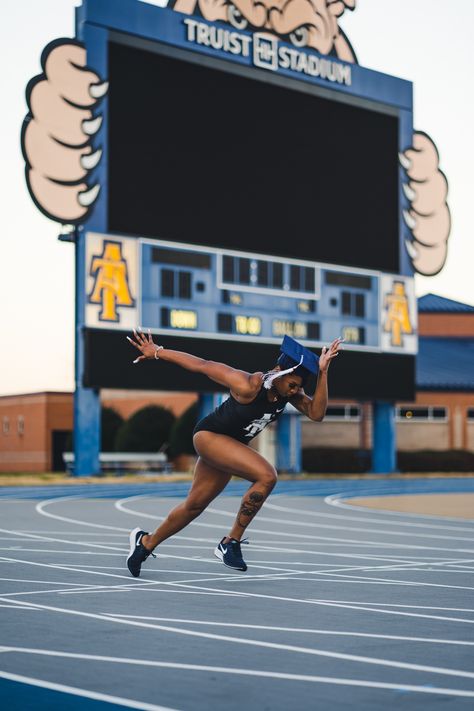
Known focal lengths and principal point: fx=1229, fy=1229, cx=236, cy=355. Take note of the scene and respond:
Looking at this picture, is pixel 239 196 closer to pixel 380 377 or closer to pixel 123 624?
pixel 380 377

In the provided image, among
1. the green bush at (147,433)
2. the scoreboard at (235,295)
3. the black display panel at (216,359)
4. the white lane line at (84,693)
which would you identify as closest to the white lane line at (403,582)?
the white lane line at (84,693)

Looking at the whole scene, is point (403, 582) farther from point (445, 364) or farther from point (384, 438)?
point (445, 364)

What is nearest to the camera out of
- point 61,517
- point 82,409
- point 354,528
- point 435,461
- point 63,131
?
point 354,528

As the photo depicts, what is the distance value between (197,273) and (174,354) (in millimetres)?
32809

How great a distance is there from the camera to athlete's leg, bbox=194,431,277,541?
10.7 metres

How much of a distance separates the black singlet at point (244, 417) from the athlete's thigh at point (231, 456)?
82 millimetres

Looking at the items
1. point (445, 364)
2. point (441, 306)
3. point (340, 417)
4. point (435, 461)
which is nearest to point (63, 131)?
point (340, 417)

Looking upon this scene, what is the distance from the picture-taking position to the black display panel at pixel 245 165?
41156 mm

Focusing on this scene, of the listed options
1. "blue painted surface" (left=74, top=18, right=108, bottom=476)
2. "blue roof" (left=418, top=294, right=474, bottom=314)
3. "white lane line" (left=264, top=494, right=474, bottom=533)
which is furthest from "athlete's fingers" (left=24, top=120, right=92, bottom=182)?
"blue roof" (left=418, top=294, right=474, bottom=314)

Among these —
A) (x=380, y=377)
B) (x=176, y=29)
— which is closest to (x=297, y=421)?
(x=380, y=377)

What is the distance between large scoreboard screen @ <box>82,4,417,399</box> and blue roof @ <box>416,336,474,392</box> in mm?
15993

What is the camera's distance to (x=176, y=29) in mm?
43375

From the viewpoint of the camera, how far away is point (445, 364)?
71.2m

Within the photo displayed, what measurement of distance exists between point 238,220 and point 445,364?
101 feet
